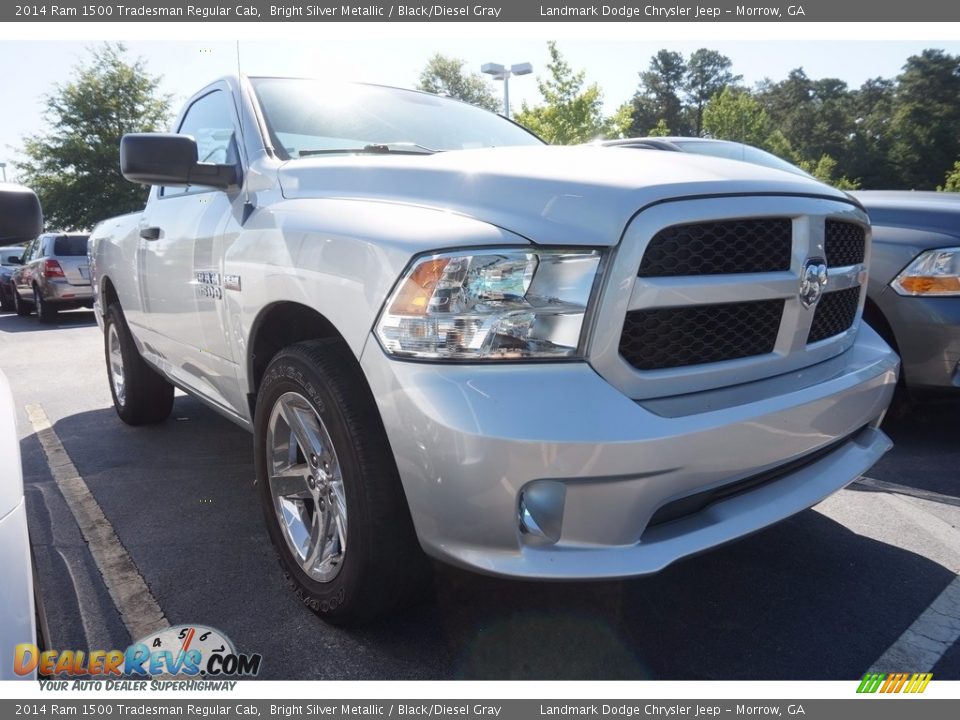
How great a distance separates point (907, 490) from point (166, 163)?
11.1ft

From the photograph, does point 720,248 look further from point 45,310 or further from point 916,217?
point 45,310

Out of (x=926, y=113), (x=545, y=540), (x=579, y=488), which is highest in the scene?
(x=926, y=113)

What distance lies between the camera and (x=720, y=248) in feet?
6.05

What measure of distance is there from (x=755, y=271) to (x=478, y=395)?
868mm

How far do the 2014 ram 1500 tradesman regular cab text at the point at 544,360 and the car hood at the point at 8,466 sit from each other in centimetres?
73

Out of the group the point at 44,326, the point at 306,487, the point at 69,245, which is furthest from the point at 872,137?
the point at 306,487

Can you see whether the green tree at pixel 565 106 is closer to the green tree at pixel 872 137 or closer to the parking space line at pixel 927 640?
the parking space line at pixel 927 640

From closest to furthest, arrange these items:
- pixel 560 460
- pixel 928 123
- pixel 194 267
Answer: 1. pixel 560 460
2. pixel 194 267
3. pixel 928 123

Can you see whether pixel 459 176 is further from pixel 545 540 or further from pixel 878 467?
pixel 878 467

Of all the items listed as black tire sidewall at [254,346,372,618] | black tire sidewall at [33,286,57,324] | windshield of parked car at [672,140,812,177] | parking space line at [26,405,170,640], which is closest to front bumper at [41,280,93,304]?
black tire sidewall at [33,286,57,324]

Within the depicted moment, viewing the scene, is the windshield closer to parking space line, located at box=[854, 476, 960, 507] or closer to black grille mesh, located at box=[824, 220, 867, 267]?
black grille mesh, located at box=[824, 220, 867, 267]

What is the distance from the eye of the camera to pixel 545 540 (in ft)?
5.47

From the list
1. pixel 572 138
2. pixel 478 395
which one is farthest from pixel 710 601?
pixel 572 138

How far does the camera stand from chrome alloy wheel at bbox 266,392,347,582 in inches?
81.8
